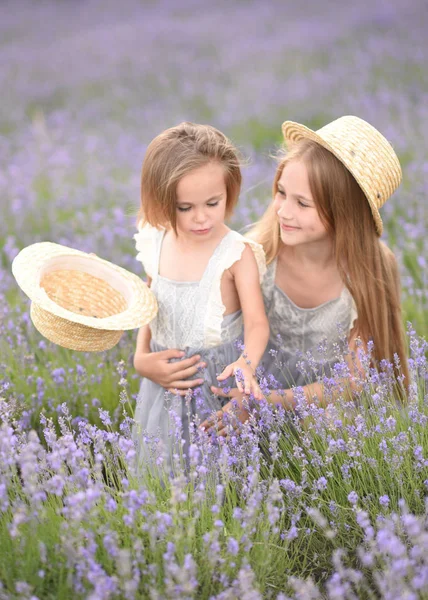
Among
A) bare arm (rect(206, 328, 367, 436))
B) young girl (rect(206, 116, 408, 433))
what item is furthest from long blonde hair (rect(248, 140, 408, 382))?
bare arm (rect(206, 328, 367, 436))

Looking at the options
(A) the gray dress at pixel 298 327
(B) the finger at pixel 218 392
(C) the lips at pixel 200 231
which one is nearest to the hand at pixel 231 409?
(B) the finger at pixel 218 392

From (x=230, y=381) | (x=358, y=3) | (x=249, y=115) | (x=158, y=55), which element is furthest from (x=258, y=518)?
(x=358, y=3)

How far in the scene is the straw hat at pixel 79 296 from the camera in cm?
262

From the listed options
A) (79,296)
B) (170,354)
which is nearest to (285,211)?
(170,354)

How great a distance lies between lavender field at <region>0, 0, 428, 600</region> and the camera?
75.5 inches

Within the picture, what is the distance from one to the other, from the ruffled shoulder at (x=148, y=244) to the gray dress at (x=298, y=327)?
1.76ft

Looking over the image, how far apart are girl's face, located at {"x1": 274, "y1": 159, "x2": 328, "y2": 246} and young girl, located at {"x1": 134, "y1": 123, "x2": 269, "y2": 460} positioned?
15cm

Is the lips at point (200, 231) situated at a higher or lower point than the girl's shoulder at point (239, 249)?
higher

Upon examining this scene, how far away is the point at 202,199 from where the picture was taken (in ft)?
9.09

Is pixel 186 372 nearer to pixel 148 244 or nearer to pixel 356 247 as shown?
pixel 148 244

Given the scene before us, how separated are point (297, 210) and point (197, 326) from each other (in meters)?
0.60

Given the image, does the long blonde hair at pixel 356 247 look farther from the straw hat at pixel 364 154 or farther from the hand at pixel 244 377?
the hand at pixel 244 377

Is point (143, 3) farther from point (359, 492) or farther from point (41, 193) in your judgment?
point (359, 492)

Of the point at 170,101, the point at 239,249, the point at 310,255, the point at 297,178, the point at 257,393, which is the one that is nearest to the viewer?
the point at 257,393
